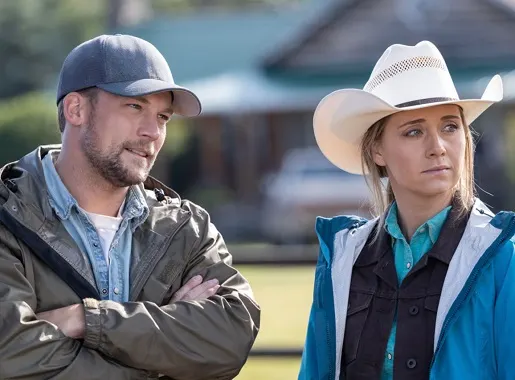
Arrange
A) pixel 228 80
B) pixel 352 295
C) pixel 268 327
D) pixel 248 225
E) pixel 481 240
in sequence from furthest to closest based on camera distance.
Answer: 1. pixel 228 80
2. pixel 248 225
3. pixel 268 327
4. pixel 352 295
5. pixel 481 240

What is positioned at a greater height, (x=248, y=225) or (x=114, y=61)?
(x=114, y=61)

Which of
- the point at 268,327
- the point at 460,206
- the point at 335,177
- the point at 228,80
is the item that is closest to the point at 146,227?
the point at 460,206

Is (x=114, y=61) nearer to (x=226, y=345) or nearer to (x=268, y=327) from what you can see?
(x=226, y=345)

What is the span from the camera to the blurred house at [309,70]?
30750mm

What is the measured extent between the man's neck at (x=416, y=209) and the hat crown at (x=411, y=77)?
0.32 metres

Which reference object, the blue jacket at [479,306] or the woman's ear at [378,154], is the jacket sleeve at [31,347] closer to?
the blue jacket at [479,306]

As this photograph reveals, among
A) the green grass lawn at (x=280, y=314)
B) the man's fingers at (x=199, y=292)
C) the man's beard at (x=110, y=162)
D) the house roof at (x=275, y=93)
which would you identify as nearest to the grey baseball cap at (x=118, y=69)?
the man's beard at (x=110, y=162)

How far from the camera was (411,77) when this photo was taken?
4.00 m

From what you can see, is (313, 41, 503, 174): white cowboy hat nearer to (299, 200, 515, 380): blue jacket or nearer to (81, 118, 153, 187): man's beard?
(299, 200, 515, 380): blue jacket

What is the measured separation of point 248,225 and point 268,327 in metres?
15.9

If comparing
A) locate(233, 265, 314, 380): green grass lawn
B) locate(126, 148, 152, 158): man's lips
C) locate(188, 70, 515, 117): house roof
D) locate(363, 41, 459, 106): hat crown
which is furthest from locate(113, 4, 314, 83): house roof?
locate(126, 148, 152, 158): man's lips

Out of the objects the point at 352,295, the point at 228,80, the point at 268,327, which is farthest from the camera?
the point at 228,80

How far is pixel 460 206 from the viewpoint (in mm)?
3918

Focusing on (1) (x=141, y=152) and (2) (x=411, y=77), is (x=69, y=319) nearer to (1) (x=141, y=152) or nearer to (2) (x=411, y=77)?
(1) (x=141, y=152)
